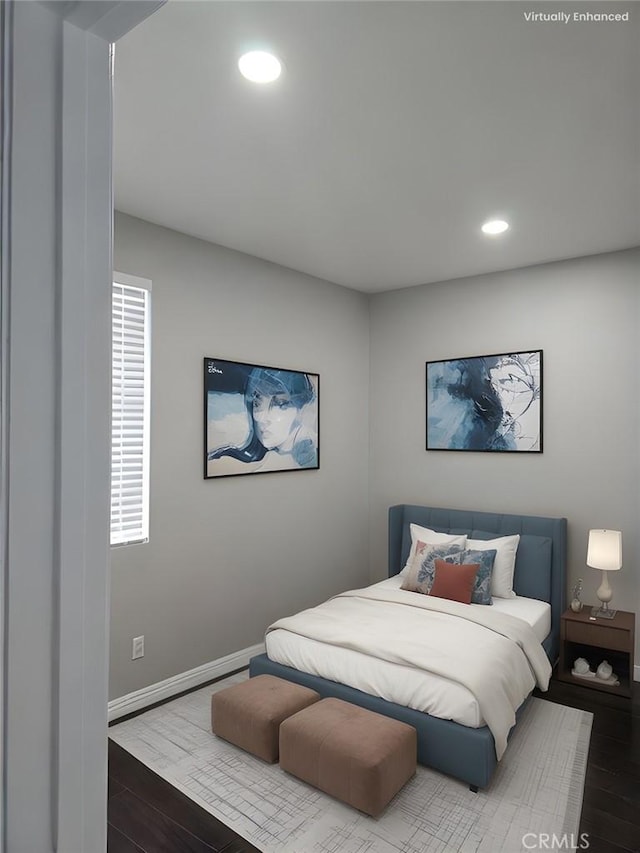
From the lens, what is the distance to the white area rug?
2.17m

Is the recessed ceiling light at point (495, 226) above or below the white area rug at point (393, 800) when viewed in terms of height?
above

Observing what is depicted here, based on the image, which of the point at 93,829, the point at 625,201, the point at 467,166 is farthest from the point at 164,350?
the point at 93,829

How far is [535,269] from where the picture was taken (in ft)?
13.3

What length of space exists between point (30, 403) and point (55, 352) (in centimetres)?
7

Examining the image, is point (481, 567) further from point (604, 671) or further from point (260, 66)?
point (260, 66)

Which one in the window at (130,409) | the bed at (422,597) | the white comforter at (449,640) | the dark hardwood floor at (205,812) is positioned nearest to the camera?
the dark hardwood floor at (205,812)

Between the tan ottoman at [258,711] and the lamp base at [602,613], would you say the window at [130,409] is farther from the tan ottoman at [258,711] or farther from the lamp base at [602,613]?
the lamp base at [602,613]

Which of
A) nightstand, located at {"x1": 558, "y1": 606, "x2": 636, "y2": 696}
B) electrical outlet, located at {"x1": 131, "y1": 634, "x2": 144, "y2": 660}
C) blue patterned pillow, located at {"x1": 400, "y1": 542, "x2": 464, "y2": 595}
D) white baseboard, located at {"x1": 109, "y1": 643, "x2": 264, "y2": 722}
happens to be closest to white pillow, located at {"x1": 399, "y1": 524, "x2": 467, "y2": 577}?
blue patterned pillow, located at {"x1": 400, "y1": 542, "x2": 464, "y2": 595}

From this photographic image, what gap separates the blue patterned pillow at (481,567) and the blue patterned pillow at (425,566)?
5 cm

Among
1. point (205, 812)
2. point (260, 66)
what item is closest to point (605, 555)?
point (205, 812)

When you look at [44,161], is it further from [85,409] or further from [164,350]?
[164,350]

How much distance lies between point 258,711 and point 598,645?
2104 millimetres

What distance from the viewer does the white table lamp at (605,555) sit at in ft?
11.2

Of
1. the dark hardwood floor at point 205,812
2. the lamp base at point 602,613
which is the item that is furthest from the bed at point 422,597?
the dark hardwood floor at point 205,812
